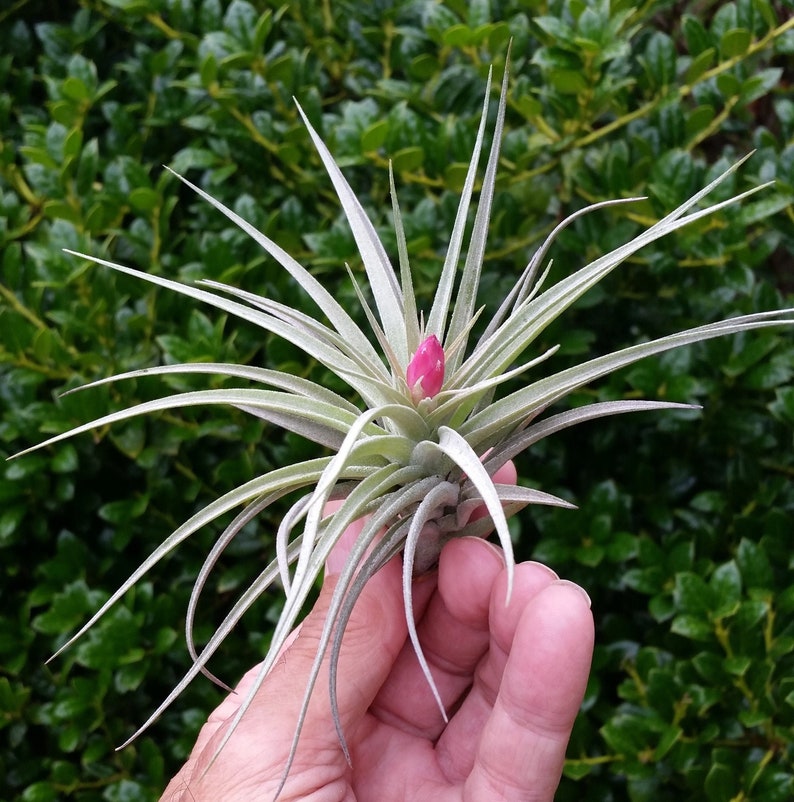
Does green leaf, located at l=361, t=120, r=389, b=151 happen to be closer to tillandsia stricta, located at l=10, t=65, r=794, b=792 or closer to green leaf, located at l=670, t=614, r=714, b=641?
tillandsia stricta, located at l=10, t=65, r=794, b=792

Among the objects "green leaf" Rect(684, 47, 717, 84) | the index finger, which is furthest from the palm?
"green leaf" Rect(684, 47, 717, 84)

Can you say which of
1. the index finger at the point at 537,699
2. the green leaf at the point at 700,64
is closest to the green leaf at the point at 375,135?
the green leaf at the point at 700,64

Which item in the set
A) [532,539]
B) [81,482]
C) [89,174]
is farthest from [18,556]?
[532,539]

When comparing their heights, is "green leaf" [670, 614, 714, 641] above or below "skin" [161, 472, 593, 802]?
below

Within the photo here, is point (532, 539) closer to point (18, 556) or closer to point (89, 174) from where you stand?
point (18, 556)

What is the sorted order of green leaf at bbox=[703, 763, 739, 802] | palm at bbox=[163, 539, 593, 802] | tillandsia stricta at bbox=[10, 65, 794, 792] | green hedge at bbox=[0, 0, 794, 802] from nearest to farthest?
tillandsia stricta at bbox=[10, 65, 794, 792] → palm at bbox=[163, 539, 593, 802] → green leaf at bbox=[703, 763, 739, 802] → green hedge at bbox=[0, 0, 794, 802]
